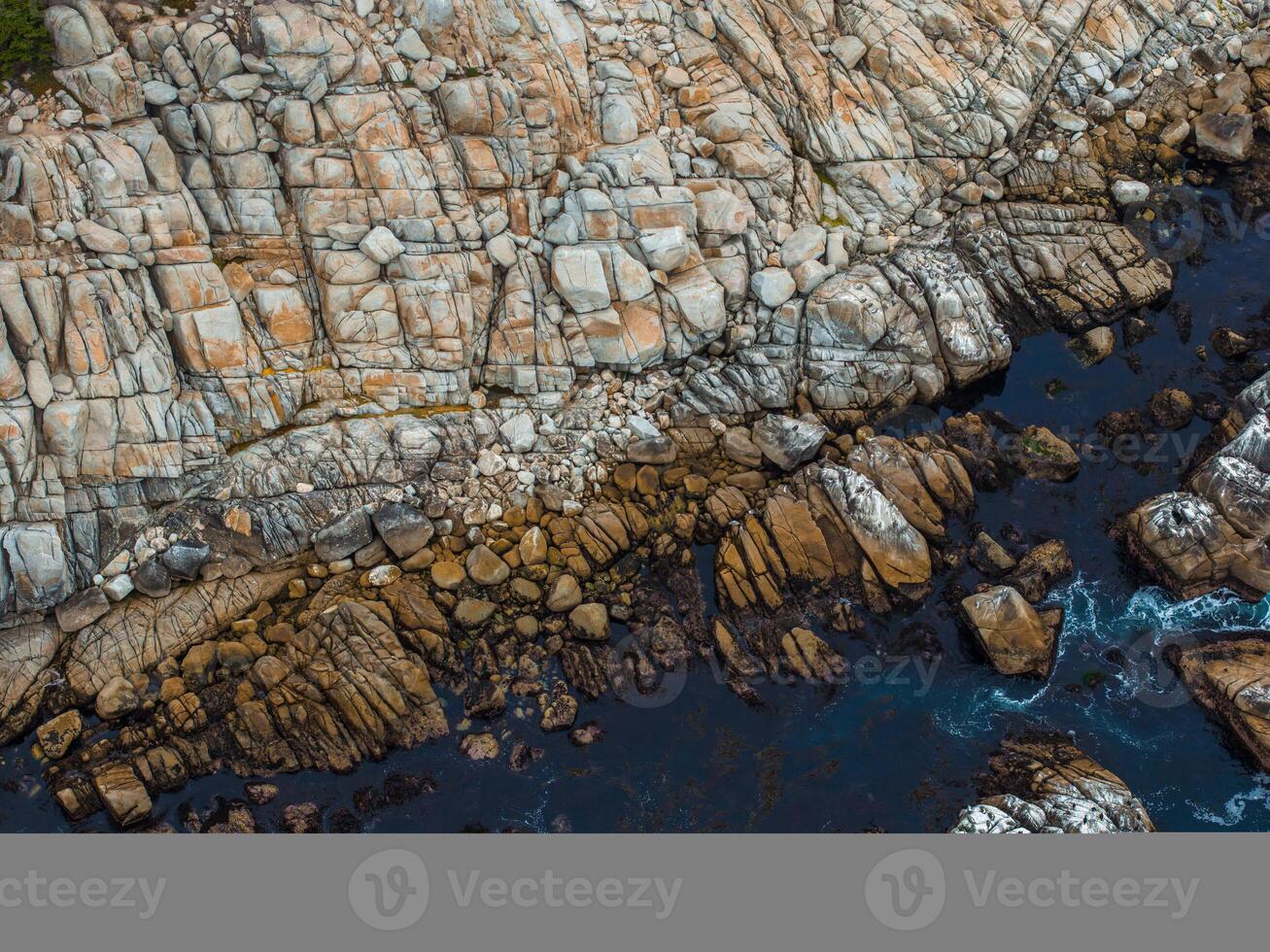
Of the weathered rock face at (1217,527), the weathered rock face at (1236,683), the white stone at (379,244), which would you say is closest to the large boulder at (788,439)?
the weathered rock face at (1217,527)

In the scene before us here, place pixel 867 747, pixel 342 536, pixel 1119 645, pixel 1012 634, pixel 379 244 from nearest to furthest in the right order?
pixel 867 747, pixel 1012 634, pixel 1119 645, pixel 379 244, pixel 342 536

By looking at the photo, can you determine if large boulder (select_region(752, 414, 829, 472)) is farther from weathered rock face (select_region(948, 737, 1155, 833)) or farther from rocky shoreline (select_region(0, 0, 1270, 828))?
weathered rock face (select_region(948, 737, 1155, 833))

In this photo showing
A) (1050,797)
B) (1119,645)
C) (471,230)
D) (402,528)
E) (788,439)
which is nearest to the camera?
(1050,797)

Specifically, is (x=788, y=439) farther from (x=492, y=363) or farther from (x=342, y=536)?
(x=342, y=536)

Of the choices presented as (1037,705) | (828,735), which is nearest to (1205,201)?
(1037,705)

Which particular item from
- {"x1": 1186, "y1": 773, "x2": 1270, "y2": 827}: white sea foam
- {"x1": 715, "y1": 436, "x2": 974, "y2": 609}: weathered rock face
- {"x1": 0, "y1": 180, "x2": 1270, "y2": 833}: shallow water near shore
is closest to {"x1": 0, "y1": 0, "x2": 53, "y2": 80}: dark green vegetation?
{"x1": 0, "y1": 180, "x2": 1270, "y2": 833}: shallow water near shore

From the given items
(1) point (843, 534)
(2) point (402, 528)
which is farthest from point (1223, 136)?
(2) point (402, 528)
